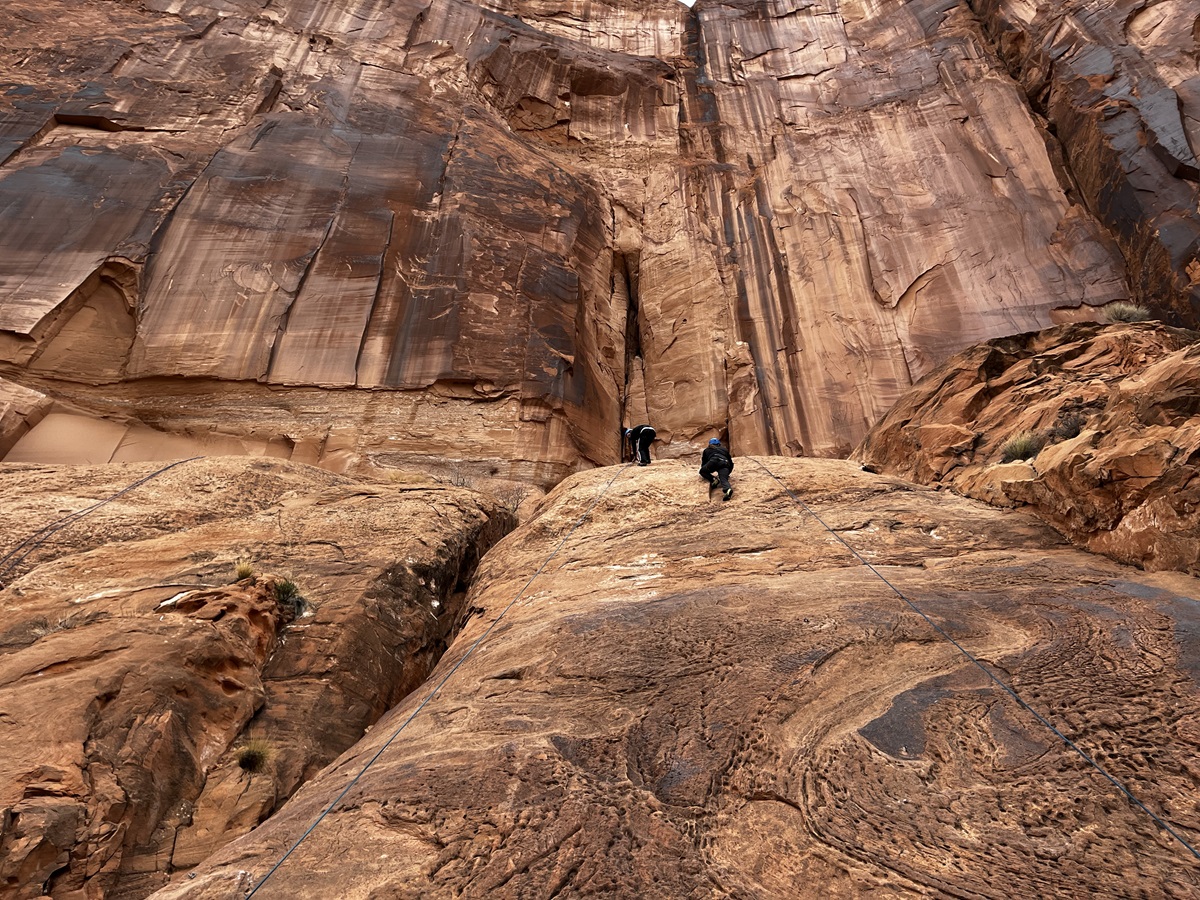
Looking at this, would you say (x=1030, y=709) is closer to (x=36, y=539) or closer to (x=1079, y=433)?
(x=1079, y=433)

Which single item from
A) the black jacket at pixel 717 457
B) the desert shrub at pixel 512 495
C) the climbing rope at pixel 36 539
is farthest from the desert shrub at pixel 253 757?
the desert shrub at pixel 512 495

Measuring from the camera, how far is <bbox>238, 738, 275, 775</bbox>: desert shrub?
6551 millimetres

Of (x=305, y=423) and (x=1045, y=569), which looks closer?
(x=1045, y=569)

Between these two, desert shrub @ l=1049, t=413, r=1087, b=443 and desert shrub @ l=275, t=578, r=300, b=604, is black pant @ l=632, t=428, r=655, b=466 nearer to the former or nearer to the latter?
desert shrub @ l=1049, t=413, r=1087, b=443

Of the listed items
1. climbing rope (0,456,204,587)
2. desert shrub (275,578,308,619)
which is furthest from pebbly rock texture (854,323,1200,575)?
climbing rope (0,456,204,587)

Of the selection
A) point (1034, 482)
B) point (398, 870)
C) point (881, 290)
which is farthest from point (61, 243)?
point (881, 290)

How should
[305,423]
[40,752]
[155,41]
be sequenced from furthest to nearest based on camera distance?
[155,41] → [305,423] → [40,752]

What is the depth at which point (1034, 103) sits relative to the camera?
77.9 ft

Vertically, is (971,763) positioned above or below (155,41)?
below

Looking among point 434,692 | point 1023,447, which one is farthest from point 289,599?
point 1023,447

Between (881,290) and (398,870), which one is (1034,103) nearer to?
(881,290)

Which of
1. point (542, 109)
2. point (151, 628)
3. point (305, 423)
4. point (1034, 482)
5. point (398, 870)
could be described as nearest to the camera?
point (398, 870)

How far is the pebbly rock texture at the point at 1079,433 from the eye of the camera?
6.23 m

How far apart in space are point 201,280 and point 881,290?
62.0 ft
